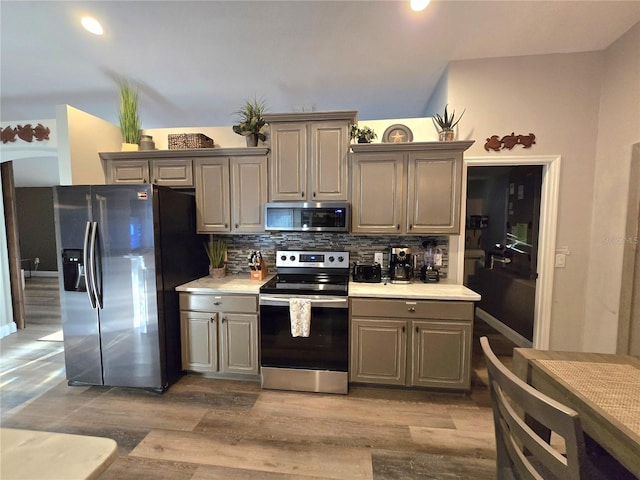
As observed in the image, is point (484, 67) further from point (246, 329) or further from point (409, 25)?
point (246, 329)

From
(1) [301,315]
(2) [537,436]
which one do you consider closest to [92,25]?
(1) [301,315]

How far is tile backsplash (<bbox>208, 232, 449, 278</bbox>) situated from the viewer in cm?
280

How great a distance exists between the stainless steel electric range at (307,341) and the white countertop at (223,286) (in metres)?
0.19

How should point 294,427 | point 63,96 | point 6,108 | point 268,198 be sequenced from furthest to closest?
1. point 6,108
2. point 63,96
3. point 268,198
4. point 294,427

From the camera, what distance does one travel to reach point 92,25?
206 centimetres

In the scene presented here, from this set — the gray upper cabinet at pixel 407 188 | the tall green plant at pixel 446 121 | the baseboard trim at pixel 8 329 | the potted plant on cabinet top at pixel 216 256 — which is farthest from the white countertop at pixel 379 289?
the baseboard trim at pixel 8 329

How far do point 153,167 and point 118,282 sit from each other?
1201 millimetres

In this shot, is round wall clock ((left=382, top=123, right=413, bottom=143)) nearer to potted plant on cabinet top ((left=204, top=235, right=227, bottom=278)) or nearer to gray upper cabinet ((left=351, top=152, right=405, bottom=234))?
gray upper cabinet ((left=351, top=152, right=405, bottom=234))

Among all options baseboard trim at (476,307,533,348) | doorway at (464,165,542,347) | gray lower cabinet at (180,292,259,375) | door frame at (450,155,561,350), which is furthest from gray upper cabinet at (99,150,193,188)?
baseboard trim at (476,307,533,348)

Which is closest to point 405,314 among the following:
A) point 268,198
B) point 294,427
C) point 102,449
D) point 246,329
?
point 294,427

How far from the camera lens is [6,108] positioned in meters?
3.42

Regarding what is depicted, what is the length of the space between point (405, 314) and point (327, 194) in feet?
4.15

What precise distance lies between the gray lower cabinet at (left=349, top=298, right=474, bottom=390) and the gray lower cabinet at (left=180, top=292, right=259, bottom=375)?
91 centimetres

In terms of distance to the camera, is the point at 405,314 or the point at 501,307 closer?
the point at 405,314
